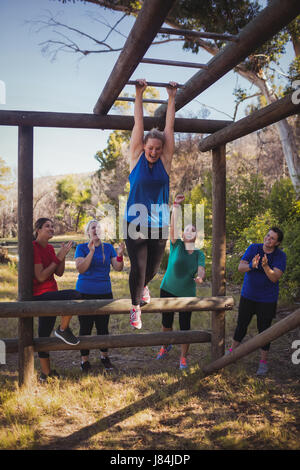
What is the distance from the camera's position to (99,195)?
1185 inches

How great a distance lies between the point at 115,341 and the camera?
4.05 m

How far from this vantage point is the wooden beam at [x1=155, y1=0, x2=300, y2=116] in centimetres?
224

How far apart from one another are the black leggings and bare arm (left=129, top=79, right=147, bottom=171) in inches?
27.4

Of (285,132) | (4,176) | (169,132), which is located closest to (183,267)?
(169,132)

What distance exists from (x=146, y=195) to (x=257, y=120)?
1.32m

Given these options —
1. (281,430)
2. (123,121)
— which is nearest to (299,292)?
(281,430)

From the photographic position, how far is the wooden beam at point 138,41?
208 centimetres

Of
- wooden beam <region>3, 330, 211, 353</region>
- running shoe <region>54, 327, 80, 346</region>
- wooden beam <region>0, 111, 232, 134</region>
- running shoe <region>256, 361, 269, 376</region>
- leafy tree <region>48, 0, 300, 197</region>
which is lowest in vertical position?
running shoe <region>256, 361, 269, 376</region>

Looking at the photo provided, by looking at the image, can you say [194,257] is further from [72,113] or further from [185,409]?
[72,113]

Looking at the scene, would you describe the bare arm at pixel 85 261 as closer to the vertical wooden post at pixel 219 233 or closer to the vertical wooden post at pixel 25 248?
the vertical wooden post at pixel 25 248

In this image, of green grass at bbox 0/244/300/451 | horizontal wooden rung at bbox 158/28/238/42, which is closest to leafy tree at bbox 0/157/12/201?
green grass at bbox 0/244/300/451

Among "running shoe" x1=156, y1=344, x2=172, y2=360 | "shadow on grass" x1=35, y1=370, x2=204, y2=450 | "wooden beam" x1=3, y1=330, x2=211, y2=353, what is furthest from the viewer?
"running shoe" x1=156, y1=344, x2=172, y2=360

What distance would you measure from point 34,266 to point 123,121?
185cm

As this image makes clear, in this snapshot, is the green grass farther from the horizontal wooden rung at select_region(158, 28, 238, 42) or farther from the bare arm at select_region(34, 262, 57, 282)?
the horizontal wooden rung at select_region(158, 28, 238, 42)
